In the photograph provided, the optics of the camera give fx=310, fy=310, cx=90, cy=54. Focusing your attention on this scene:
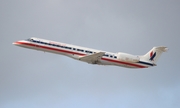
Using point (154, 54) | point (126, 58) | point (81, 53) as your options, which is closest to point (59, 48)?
point (81, 53)

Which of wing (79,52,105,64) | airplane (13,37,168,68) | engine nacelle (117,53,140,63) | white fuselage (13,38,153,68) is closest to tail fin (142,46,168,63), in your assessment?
airplane (13,37,168,68)

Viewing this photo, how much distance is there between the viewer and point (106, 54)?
41438mm

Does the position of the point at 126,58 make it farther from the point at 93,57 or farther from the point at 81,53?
the point at 81,53

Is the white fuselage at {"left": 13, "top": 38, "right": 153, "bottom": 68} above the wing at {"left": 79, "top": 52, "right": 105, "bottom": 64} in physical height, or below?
above

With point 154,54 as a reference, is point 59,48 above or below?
below

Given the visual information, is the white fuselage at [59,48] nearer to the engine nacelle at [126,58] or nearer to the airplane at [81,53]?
the airplane at [81,53]

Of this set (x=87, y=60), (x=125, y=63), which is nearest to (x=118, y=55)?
(x=125, y=63)

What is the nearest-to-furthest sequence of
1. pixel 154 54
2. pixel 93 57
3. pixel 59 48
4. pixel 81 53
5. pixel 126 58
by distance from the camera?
pixel 93 57, pixel 59 48, pixel 81 53, pixel 126 58, pixel 154 54

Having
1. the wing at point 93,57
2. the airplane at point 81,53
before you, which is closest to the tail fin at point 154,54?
the airplane at point 81,53

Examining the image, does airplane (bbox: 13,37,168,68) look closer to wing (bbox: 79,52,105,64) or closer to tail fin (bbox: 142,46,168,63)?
wing (bbox: 79,52,105,64)

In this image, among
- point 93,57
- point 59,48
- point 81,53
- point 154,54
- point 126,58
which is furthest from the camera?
point 154,54

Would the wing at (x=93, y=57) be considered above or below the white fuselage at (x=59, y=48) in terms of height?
below

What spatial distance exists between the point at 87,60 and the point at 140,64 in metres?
7.70

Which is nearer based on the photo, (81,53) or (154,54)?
(81,53)
